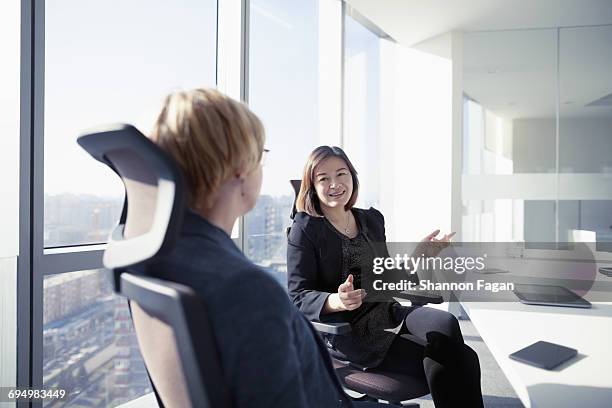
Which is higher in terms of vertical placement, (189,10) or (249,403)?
(189,10)

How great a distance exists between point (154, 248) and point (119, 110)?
6.89ft

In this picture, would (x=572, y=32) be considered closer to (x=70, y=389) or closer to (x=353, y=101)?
(x=353, y=101)

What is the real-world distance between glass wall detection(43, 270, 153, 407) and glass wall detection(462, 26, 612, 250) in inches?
141

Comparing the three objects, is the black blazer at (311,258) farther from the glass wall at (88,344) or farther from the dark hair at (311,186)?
the glass wall at (88,344)

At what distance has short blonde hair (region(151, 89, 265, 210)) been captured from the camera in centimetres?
73

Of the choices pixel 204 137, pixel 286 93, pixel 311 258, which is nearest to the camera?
pixel 204 137

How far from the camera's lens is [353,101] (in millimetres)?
4770

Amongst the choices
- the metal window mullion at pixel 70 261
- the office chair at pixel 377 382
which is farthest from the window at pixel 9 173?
the office chair at pixel 377 382

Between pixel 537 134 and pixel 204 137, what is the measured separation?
4649mm

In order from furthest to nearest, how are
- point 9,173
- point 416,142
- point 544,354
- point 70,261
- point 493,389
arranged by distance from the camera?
point 416,142 < point 493,389 < point 70,261 < point 9,173 < point 544,354

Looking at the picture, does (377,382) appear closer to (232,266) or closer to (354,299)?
(354,299)

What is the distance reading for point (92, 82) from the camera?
2254 millimetres

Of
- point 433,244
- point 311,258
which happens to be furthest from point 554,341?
point 311,258

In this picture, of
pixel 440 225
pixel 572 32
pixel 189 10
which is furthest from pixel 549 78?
pixel 189 10
